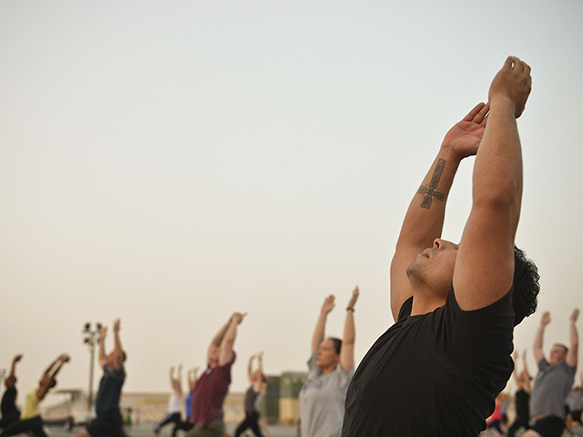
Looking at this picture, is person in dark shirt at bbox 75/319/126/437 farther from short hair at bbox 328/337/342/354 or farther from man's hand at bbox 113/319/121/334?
short hair at bbox 328/337/342/354

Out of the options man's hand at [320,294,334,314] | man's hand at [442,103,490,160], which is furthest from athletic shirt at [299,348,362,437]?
man's hand at [442,103,490,160]

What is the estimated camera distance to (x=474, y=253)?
2.10 m

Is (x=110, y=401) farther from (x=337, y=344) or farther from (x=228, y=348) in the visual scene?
(x=337, y=344)

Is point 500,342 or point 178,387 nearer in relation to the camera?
point 500,342

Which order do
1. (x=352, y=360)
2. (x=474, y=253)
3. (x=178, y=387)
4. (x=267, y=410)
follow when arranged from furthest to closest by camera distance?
(x=267, y=410) → (x=178, y=387) → (x=352, y=360) → (x=474, y=253)

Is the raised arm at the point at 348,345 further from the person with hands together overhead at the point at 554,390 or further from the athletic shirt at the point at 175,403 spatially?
the athletic shirt at the point at 175,403

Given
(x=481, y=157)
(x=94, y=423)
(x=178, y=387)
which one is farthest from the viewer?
(x=178, y=387)

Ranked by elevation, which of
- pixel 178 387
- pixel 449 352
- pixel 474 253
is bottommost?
pixel 178 387

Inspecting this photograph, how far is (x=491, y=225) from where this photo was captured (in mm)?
2094

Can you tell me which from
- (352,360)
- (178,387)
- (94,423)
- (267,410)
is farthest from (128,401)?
(352,360)

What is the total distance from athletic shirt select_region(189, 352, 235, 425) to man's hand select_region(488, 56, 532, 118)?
8.17 metres

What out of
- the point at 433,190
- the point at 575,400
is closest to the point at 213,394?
the point at 433,190

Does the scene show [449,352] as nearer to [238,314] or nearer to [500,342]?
[500,342]

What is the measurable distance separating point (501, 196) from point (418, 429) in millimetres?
803
